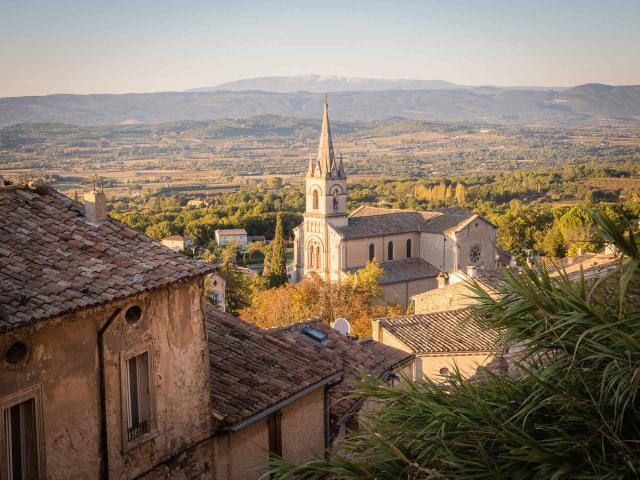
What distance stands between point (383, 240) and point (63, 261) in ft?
175

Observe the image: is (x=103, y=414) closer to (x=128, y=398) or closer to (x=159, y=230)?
(x=128, y=398)

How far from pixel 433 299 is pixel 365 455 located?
21311mm

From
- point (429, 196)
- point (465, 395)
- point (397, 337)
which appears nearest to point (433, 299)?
point (397, 337)

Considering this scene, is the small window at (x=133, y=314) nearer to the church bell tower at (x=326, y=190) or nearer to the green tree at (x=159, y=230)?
the church bell tower at (x=326, y=190)

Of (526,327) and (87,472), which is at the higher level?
(526,327)

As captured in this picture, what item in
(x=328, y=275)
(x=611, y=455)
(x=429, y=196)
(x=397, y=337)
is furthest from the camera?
(x=429, y=196)

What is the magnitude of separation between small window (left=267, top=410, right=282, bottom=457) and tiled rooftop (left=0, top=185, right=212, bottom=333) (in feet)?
8.13

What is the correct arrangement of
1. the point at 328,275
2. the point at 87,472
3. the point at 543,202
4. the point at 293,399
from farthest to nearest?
the point at 543,202
the point at 328,275
the point at 293,399
the point at 87,472

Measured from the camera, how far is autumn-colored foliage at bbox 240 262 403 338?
1608 inches

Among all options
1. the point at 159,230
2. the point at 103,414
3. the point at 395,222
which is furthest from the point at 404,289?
the point at 103,414

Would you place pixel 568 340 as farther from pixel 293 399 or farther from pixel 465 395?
pixel 293 399

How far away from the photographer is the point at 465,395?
291 inches

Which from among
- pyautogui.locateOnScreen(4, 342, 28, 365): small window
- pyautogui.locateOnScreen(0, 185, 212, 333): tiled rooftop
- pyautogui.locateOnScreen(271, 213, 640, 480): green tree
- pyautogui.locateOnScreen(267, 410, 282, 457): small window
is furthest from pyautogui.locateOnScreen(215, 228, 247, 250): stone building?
pyautogui.locateOnScreen(4, 342, 28, 365): small window

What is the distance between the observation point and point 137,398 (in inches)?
320
